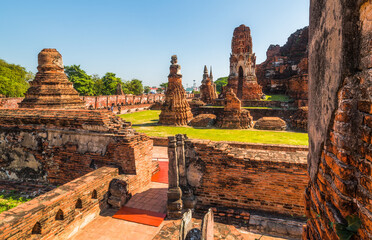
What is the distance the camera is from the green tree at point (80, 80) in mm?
43000

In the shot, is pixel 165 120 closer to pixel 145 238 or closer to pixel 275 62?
pixel 145 238

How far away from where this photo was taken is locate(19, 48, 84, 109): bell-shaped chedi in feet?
32.8

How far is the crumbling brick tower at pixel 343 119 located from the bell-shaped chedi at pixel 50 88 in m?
10.8

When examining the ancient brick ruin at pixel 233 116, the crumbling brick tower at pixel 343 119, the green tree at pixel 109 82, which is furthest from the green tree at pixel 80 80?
the crumbling brick tower at pixel 343 119

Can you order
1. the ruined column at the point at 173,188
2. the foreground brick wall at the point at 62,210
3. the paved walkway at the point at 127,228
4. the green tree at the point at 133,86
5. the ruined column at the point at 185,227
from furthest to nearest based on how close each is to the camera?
the green tree at the point at 133,86
the ruined column at the point at 173,188
the paved walkway at the point at 127,228
the foreground brick wall at the point at 62,210
the ruined column at the point at 185,227

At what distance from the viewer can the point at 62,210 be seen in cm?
421

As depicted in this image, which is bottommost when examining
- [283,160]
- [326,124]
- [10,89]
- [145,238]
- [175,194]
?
[145,238]

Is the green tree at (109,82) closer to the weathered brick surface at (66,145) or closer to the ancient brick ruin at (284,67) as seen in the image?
the ancient brick ruin at (284,67)

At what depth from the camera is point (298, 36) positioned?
115 ft

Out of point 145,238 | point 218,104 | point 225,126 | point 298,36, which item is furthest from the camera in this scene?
point 298,36

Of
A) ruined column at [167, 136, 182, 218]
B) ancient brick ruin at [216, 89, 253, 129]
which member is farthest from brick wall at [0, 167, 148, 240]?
ancient brick ruin at [216, 89, 253, 129]

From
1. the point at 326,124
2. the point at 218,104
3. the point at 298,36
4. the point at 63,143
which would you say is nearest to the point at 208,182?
the point at 326,124

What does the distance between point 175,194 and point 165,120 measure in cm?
1283

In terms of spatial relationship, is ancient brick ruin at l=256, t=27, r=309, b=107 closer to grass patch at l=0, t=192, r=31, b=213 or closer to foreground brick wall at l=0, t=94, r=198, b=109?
foreground brick wall at l=0, t=94, r=198, b=109
